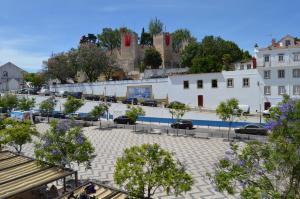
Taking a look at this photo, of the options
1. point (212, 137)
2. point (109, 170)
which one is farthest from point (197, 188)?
point (212, 137)

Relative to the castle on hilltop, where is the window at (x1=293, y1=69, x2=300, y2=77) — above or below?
below

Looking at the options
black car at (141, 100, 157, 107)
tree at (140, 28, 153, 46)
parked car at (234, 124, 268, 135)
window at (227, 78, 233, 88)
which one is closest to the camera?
parked car at (234, 124, 268, 135)

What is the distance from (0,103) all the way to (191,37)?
69962 millimetres

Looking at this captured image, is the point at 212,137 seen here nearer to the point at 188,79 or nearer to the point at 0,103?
the point at 188,79

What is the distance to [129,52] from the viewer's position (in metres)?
86.8

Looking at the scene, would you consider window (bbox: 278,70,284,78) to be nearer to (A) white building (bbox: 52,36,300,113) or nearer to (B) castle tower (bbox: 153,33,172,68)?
(A) white building (bbox: 52,36,300,113)

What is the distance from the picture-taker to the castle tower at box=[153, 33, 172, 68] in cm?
9019

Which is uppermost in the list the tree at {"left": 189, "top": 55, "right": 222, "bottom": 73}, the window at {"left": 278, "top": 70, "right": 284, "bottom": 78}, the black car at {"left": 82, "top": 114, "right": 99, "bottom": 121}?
the tree at {"left": 189, "top": 55, "right": 222, "bottom": 73}

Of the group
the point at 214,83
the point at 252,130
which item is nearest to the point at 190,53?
the point at 214,83

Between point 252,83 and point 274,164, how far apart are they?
126 ft

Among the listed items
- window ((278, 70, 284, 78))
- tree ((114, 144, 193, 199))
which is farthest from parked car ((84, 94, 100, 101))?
tree ((114, 144, 193, 199))

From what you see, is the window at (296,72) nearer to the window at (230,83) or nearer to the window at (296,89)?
the window at (296,89)

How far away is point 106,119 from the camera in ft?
154

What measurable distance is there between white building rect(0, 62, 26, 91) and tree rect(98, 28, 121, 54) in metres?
26.2
